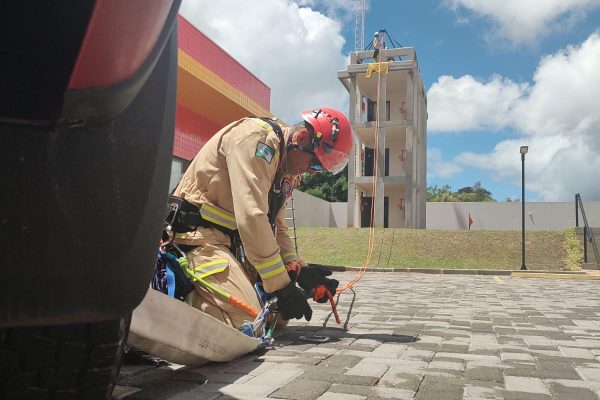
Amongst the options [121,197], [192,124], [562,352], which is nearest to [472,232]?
[192,124]

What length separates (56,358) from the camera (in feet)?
4.10

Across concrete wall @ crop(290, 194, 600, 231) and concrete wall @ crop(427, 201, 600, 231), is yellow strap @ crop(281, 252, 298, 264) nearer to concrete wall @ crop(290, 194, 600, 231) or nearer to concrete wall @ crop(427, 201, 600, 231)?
concrete wall @ crop(290, 194, 600, 231)

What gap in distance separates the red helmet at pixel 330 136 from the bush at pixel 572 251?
Result: 16.0 m

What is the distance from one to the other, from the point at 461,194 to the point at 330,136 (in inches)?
2901

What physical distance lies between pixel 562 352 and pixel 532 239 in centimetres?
1943

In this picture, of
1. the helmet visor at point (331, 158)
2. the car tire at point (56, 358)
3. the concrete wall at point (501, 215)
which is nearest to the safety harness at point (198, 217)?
the helmet visor at point (331, 158)

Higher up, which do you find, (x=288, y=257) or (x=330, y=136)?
(x=330, y=136)

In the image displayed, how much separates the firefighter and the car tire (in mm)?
1856

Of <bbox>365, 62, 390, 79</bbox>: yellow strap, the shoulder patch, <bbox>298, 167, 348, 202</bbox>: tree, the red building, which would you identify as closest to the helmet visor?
the shoulder patch

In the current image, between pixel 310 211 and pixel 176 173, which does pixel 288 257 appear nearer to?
pixel 176 173

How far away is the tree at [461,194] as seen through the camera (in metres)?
67.2

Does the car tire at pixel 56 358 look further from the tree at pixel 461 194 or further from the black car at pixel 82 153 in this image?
the tree at pixel 461 194

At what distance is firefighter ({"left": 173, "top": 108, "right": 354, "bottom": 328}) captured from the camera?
Answer: 3.23 m

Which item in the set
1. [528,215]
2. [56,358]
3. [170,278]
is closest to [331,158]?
[170,278]
